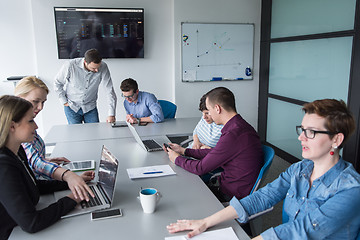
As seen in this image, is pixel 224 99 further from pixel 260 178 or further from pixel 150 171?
pixel 150 171

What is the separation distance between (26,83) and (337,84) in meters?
3.22

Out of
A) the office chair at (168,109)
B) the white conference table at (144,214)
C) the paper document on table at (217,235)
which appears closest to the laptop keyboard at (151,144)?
the white conference table at (144,214)

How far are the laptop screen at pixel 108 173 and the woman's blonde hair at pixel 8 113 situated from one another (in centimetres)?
46

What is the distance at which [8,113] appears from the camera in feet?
4.53

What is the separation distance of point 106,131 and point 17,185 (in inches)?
74.6

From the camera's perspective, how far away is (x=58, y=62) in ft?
15.5

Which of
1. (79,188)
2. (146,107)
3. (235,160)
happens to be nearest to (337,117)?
(235,160)

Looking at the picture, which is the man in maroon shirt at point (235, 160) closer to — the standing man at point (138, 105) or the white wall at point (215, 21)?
the standing man at point (138, 105)

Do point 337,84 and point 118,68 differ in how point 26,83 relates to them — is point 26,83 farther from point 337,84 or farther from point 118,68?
point 337,84

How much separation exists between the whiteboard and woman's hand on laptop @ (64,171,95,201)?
3589mm

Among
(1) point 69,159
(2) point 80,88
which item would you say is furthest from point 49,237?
(2) point 80,88

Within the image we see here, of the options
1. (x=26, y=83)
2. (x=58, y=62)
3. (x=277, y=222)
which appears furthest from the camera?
(x=58, y=62)

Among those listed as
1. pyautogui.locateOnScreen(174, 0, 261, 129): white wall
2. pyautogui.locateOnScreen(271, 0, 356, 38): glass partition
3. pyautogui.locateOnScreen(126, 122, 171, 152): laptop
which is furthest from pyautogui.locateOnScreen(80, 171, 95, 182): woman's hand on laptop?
pyautogui.locateOnScreen(174, 0, 261, 129): white wall

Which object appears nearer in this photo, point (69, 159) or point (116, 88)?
point (69, 159)
